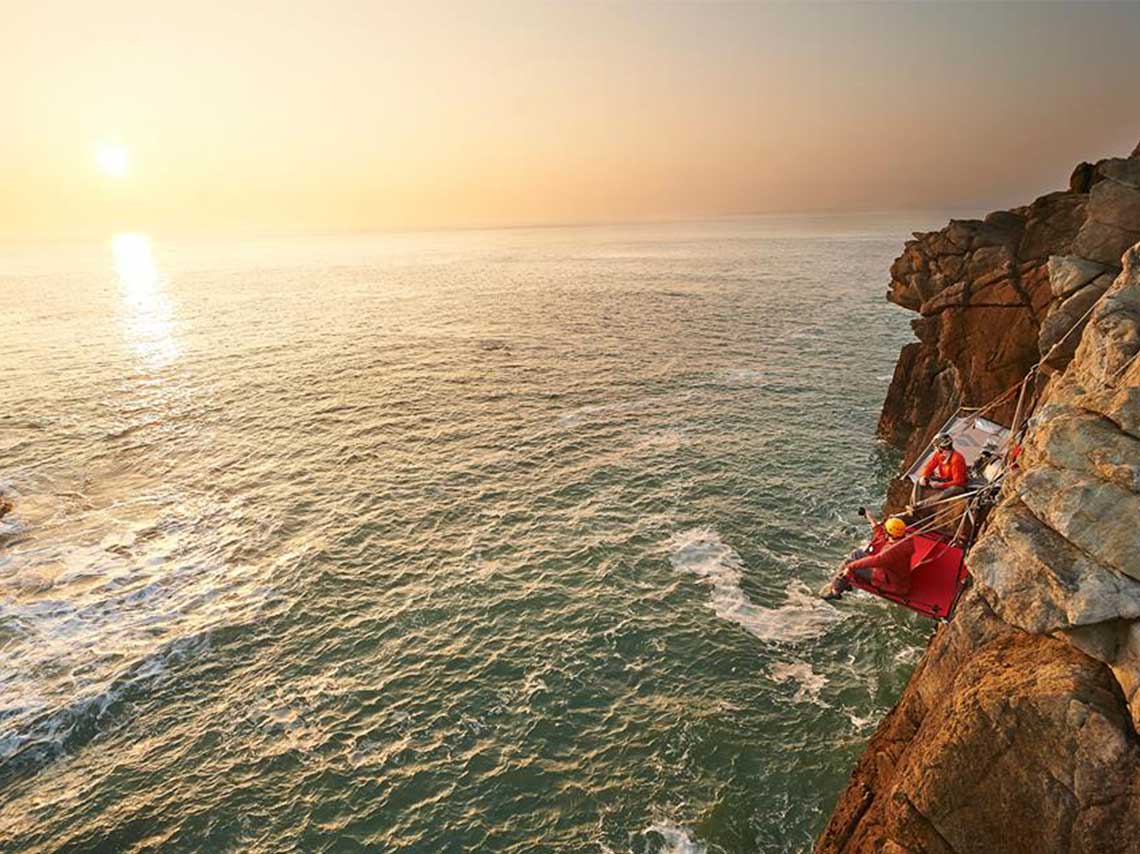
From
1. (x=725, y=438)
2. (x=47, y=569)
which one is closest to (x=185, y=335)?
(x=47, y=569)

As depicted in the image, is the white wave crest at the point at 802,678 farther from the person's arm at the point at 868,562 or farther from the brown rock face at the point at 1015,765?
the brown rock face at the point at 1015,765

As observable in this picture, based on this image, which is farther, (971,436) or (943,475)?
(971,436)

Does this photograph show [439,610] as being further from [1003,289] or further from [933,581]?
[1003,289]

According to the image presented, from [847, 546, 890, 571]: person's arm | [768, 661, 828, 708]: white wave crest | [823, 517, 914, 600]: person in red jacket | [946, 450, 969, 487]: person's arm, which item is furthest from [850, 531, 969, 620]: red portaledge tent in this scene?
[768, 661, 828, 708]: white wave crest

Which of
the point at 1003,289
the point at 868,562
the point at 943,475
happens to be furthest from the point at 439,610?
the point at 1003,289

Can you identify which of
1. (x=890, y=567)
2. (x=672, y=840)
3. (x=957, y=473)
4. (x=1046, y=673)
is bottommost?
(x=672, y=840)

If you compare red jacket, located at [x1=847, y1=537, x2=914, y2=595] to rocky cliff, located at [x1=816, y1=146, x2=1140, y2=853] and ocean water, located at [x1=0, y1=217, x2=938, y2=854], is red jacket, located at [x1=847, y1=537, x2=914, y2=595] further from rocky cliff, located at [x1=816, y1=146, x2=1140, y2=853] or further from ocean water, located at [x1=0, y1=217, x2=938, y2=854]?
ocean water, located at [x1=0, y1=217, x2=938, y2=854]

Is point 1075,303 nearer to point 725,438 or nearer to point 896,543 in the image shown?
point 896,543
